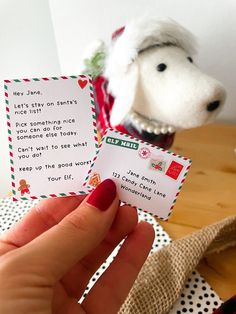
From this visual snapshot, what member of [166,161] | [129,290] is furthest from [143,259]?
[166,161]

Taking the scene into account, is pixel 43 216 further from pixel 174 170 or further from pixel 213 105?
pixel 213 105

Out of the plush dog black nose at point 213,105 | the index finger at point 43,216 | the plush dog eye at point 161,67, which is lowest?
the index finger at point 43,216

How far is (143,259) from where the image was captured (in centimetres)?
46

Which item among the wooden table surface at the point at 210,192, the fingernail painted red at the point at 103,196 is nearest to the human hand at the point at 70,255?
the fingernail painted red at the point at 103,196

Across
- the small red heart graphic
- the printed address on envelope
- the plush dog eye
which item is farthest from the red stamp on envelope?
the plush dog eye

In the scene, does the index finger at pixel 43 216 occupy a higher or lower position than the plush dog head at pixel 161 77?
lower

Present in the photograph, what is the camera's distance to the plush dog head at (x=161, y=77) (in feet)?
1.78

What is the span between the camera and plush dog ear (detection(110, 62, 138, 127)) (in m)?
0.57

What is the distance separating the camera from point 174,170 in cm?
38

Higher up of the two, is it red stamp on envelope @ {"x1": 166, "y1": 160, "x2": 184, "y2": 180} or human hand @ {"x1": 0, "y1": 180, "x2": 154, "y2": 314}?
red stamp on envelope @ {"x1": 166, "y1": 160, "x2": 184, "y2": 180}

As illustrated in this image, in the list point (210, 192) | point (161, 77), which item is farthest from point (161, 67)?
point (210, 192)

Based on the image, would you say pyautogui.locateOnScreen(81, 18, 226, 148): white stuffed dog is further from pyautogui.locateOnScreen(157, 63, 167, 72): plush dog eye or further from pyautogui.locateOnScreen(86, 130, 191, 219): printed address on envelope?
pyautogui.locateOnScreen(86, 130, 191, 219): printed address on envelope

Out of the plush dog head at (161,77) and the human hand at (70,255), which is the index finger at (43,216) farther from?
the plush dog head at (161,77)

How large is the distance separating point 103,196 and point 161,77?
257mm
